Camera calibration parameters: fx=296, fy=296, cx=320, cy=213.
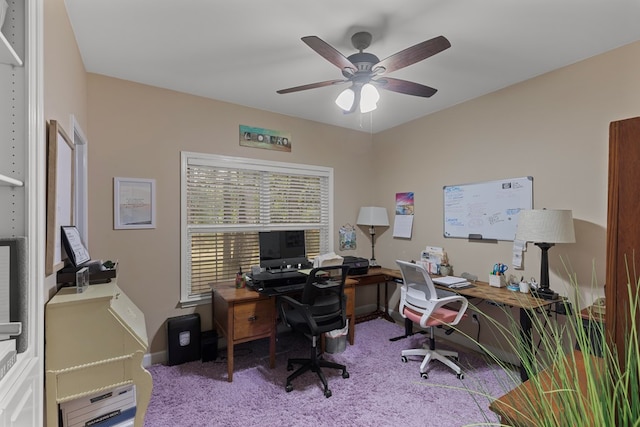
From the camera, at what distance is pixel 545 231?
7.40 ft

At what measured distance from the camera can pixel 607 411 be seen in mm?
592

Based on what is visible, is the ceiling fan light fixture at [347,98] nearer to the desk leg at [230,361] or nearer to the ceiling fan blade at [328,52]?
the ceiling fan blade at [328,52]

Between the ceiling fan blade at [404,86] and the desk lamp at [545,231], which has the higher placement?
the ceiling fan blade at [404,86]

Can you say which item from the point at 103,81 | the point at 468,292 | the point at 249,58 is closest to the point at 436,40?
the point at 249,58

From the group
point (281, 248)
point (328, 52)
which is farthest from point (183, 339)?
point (328, 52)

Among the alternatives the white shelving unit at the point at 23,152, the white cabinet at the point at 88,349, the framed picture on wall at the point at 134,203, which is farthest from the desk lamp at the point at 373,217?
the white shelving unit at the point at 23,152

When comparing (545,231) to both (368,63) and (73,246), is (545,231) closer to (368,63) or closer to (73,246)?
(368,63)

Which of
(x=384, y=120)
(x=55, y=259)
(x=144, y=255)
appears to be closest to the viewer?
(x=55, y=259)

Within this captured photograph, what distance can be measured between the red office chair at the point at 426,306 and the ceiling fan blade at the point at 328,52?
164 cm

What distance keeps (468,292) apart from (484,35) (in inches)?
79.2

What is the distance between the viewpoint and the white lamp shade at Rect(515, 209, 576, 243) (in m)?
2.23

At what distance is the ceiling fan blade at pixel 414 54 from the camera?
5.17 ft

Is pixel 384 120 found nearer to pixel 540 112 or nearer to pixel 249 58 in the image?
pixel 540 112

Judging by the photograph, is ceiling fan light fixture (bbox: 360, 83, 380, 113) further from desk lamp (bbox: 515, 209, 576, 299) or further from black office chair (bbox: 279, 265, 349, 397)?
desk lamp (bbox: 515, 209, 576, 299)
